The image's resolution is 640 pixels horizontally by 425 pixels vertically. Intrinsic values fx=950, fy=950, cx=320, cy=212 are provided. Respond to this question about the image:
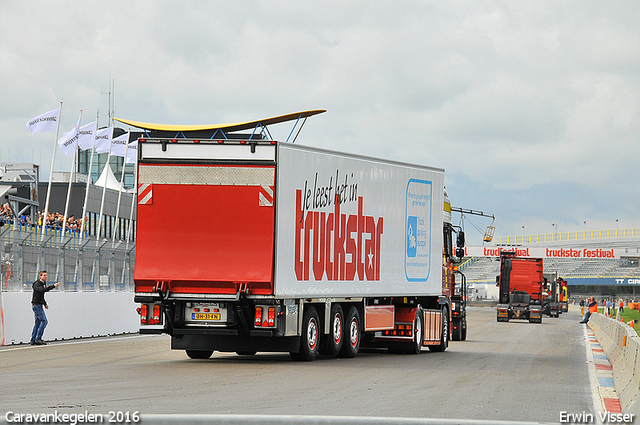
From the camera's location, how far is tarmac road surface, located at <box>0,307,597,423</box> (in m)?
10.2

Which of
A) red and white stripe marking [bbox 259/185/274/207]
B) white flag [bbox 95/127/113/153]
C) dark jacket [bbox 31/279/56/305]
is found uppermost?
white flag [bbox 95/127/113/153]

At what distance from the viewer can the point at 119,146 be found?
46406 millimetres

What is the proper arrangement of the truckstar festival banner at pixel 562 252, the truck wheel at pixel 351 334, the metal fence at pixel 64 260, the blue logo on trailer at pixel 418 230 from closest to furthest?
the truck wheel at pixel 351 334
the blue logo on trailer at pixel 418 230
the metal fence at pixel 64 260
the truckstar festival banner at pixel 562 252

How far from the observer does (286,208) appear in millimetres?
16078

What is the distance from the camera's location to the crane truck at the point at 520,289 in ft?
173

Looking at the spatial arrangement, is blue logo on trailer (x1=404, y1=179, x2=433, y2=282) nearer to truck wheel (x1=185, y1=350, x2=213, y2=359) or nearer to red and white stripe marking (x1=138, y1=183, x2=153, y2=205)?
truck wheel (x1=185, y1=350, x2=213, y2=359)

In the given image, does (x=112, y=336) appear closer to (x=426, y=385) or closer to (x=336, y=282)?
(x=336, y=282)

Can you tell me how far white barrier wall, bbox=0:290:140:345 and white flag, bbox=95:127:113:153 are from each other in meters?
15.2

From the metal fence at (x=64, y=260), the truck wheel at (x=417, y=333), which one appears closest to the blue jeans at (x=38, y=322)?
the metal fence at (x=64, y=260)

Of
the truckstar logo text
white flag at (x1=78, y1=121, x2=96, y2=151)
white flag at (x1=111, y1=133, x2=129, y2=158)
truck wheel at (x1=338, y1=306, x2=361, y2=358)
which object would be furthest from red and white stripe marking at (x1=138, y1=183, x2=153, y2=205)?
white flag at (x1=111, y1=133, x2=129, y2=158)

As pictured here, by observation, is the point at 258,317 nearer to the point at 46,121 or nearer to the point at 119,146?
the point at 46,121

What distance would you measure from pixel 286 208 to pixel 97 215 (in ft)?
169

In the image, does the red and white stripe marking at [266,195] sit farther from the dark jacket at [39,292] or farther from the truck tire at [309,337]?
the dark jacket at [39,292]

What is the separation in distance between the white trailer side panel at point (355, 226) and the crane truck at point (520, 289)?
32.0 m
